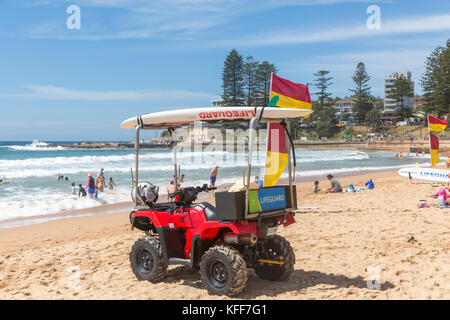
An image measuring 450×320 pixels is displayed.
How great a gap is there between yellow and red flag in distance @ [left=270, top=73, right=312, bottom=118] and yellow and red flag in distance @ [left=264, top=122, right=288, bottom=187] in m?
1.46

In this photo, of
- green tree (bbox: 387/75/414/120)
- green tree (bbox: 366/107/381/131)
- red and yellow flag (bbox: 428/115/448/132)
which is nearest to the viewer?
red and yellow flag (bbox: 428/115/448/132)

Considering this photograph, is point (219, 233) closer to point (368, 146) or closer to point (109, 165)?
point (109, 165)

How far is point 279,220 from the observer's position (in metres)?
5.38

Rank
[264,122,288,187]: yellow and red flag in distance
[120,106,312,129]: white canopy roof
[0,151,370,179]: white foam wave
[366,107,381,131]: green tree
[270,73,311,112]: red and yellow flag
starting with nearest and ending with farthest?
[120,106,312,129]: white canopy roof, [264,122,288,187]: yellow and red flag in distance, [270,73,311,112]: red and yellow flag, [0,151,370,179]: white foam wave, [366,107,381,131]: green tree

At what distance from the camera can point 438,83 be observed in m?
75.6

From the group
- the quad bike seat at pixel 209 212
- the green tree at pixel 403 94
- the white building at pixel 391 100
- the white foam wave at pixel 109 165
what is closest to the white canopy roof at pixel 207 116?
the quad bike seat at pixel 209 212

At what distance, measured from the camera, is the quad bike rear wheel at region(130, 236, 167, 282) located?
19.0ft

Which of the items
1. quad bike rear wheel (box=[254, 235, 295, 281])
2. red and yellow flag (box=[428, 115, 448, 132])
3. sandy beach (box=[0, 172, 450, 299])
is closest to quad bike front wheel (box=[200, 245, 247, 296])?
sandy beach (box=[0, 172, 450, 299])

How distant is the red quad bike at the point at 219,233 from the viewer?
16.4ft

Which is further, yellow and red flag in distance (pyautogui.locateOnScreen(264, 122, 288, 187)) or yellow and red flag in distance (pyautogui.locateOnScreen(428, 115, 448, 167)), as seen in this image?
yellow and red flag in distance (pyautogui.locateOnScreen(428, 115, 448, 167))

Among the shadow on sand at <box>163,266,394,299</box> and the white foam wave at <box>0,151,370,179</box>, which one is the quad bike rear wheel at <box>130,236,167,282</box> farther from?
the white foam wave at <box>0,151,370,179</box>

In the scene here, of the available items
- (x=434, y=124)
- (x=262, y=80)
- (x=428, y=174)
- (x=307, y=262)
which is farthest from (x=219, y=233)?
(x=262, y=80)

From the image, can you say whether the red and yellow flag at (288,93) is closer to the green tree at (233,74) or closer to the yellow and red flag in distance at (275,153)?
the yellow and red flag in distance at (275,153)
